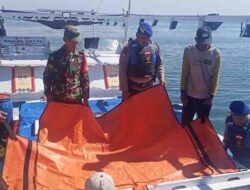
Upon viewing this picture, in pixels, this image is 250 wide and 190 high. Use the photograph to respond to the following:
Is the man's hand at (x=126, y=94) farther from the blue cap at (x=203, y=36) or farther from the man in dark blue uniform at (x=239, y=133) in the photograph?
the man in dark blue uniform at (x=239, y=133)

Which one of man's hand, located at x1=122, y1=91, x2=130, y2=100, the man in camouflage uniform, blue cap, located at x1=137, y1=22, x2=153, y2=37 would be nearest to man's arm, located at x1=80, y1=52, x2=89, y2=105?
the man in camouflage uniform

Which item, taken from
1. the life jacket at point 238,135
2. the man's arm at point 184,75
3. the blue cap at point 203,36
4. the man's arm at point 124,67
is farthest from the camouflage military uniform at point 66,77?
the life jacket at point 238,135

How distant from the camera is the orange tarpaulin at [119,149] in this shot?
3973mm

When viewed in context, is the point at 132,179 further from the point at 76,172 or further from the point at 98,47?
the point at 98,47

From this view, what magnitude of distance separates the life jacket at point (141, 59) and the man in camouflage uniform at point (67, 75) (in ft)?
1.99

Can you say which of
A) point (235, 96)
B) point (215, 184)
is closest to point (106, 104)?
point (215, 184)

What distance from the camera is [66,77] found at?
472 cm

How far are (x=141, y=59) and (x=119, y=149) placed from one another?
1.12 meters

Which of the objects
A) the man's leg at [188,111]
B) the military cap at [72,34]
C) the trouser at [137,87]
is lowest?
the man's leg at [188,111]

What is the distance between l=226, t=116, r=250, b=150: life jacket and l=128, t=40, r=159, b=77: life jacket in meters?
1.18

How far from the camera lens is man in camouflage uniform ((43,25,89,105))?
4668 mm

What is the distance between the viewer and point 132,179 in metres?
4.05

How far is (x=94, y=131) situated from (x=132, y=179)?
3.36ft

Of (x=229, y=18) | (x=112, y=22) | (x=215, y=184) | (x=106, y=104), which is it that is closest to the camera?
(x=215, y=184)
